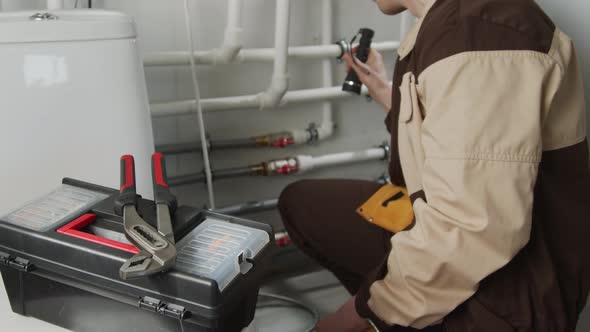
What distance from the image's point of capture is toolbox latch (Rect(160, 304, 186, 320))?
0.48m

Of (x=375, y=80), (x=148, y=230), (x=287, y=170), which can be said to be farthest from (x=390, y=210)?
(x=148, y=230)

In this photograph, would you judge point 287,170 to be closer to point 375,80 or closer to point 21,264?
point 375,80

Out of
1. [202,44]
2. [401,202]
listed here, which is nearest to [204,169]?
[202,44]

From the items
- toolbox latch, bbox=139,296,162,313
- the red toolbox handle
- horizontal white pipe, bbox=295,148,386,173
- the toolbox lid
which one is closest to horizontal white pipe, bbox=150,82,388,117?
horizontal white pipe, bbox=295,148,386,173

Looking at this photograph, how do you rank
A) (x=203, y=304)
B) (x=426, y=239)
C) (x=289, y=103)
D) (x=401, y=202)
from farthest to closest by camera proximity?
(x=289, y=103), (x=401, y=202), (x=426, y=239), (x=203, y=304)

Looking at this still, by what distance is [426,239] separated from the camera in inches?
25.8

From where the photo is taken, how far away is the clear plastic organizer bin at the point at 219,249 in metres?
0.50

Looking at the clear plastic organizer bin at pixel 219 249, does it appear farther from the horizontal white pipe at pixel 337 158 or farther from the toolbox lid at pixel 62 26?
the horizontal white pipe at pixel 337 158

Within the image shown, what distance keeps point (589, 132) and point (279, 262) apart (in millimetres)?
782

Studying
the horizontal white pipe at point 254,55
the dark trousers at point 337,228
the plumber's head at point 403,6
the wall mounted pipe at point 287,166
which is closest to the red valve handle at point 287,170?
the wall mounted pipe at point 287,166

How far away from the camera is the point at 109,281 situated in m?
0.51

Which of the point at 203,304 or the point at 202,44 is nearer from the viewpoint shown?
the point at 203,304

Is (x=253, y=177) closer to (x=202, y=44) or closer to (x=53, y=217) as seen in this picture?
(x=202, y=44)

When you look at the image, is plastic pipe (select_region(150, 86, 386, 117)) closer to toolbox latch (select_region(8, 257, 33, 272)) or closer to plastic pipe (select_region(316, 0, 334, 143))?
plastic pipe (select_region(316, 0, 334, 143))
